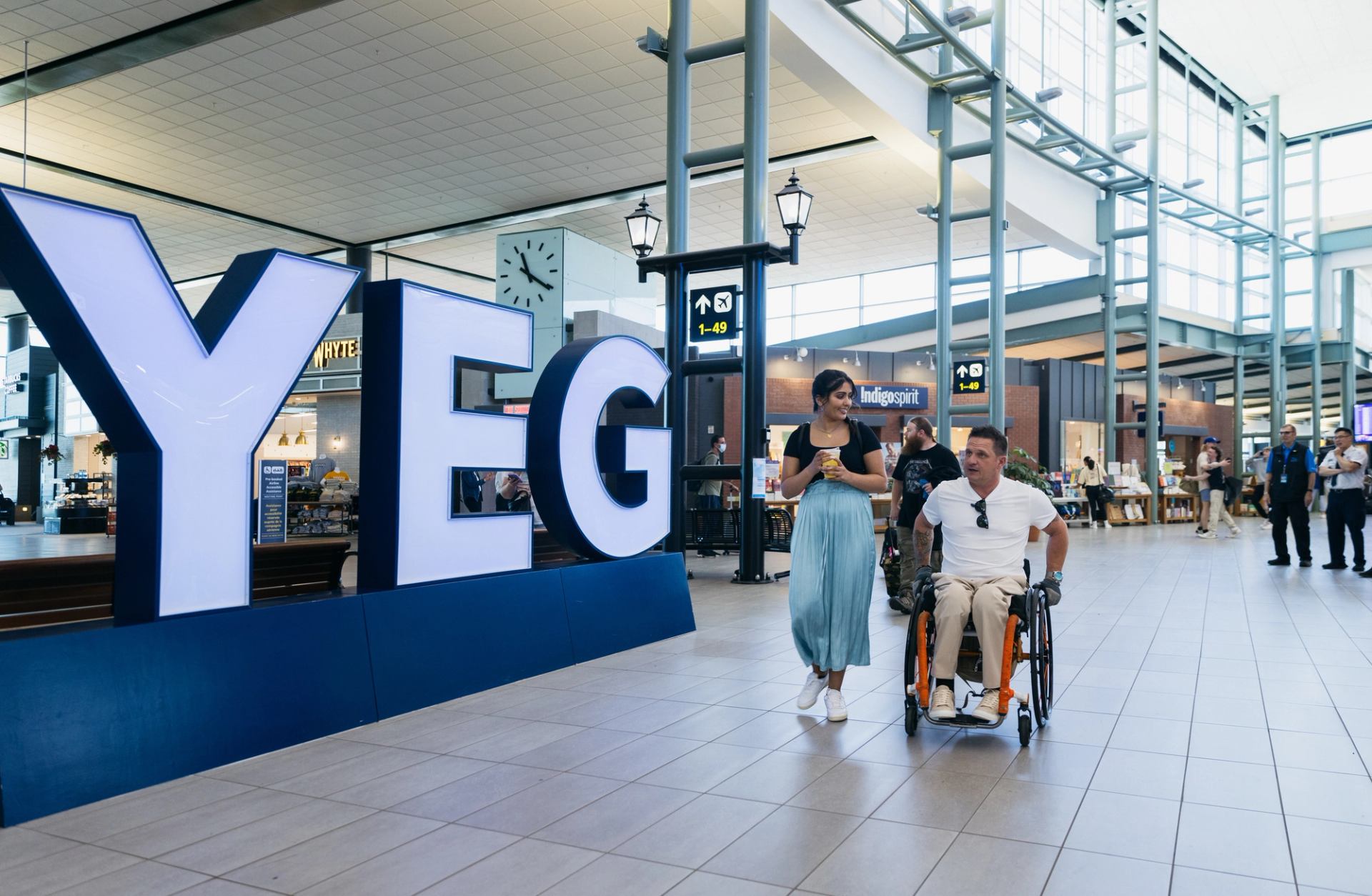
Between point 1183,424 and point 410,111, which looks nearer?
point 410,111

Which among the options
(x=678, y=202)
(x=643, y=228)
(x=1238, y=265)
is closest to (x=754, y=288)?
(x=678, y=202)

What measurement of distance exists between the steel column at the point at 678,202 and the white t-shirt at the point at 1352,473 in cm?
644

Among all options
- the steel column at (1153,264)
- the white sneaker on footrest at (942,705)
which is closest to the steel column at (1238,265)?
the steel column at (1153,264)

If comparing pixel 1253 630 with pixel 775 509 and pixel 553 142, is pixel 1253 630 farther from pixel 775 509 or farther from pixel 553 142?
pixel 553 142

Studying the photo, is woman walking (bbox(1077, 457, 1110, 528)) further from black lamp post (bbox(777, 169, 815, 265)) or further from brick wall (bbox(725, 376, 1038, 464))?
black lamp post (bbox(777, 169, 815, 265))

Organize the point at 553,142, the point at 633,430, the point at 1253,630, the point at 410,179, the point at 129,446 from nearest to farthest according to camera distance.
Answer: the point at 129,446
the point at 633,430
the point at 1253,630
the point at 553,142
the point at 410,179

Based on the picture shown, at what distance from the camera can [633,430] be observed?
18.3 ft

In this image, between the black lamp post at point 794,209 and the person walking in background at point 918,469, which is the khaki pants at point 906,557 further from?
the black lamp post at point 794,209

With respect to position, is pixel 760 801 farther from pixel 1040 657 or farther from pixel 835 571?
pixel 1040 657

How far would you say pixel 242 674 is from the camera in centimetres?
338

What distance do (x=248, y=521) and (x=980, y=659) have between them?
284 centimetres

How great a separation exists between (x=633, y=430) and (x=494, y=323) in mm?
1280

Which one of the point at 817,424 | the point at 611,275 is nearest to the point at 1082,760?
the point at 817,424

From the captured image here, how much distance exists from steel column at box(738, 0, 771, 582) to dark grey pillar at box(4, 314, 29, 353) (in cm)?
2548
